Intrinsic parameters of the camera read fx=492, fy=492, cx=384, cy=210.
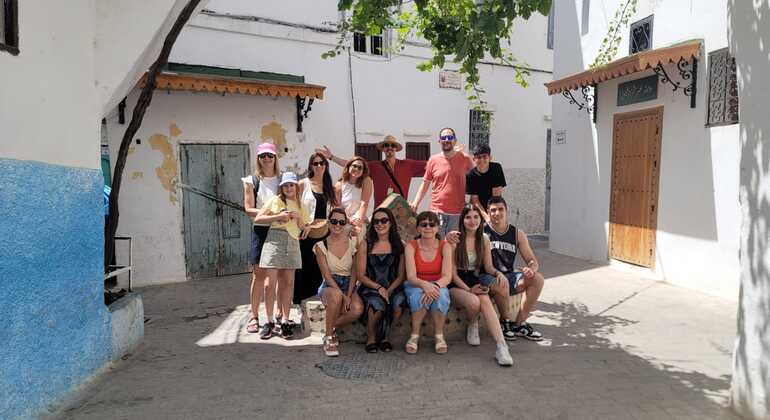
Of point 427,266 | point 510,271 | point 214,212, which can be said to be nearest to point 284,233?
point 427,266

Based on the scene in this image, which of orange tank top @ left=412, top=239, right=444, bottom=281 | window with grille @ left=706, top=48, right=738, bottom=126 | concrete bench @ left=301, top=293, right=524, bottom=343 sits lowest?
concrete bench @ left=301, top=293, right=524, bottom=343

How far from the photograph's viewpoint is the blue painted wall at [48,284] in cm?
281

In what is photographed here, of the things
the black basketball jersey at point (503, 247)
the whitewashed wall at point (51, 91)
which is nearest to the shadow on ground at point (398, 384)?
the black basketball jersey at point (503, 247)

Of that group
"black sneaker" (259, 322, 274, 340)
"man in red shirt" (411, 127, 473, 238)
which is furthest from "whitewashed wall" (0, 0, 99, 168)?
"man in red shirt" (411, 127, 473, 238)

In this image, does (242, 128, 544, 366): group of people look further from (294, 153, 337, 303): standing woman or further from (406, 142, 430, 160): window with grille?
(406, 142, 430, 160): window with grille

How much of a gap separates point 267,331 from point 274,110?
450cm

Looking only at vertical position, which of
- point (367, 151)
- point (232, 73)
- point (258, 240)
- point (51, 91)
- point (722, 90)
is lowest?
point (258, 240)

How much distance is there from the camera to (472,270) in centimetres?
451

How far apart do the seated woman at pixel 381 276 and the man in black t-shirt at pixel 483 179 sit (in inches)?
53.0

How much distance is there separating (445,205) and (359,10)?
7.38ft

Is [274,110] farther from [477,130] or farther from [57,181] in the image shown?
[57,181]

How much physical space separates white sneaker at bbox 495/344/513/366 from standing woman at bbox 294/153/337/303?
6.37 feet

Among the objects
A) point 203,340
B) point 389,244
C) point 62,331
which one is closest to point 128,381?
point 62,331

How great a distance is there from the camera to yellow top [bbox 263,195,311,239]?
4523mm
